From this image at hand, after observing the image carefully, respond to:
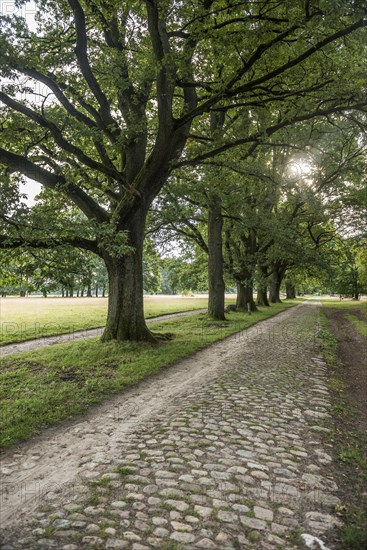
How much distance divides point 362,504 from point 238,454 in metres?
1.44

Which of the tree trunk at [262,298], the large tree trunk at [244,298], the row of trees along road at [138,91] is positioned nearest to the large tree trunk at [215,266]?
the row of trees along road at [138,91]

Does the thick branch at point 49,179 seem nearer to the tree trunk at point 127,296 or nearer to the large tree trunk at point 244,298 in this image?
the tree trunk at point 127,296

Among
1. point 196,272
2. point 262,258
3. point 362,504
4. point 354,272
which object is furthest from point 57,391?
point 354,272

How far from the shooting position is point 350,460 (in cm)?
445

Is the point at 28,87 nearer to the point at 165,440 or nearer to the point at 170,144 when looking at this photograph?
the point at 170,144

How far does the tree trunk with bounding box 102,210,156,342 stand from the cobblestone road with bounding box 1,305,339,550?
5.31 meters

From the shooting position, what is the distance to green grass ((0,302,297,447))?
5.68 metres

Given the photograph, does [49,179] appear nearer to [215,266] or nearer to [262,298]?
[215,266]

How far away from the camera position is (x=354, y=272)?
54.4 metres

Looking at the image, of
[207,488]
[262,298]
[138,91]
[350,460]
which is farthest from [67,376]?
[262,298]

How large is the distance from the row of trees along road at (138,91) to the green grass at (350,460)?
221 inches

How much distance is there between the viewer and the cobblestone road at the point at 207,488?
291cm

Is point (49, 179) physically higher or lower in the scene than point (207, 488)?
higher

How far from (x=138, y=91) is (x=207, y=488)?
10681 mm
